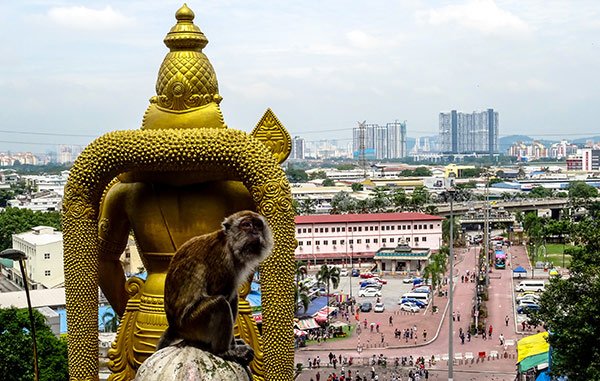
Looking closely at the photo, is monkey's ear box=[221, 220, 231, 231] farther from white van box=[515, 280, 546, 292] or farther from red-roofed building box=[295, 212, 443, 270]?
red-roofed building box=[295, 212, 443, 270]

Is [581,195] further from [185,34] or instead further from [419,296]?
[185,34]

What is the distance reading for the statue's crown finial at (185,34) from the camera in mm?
11672

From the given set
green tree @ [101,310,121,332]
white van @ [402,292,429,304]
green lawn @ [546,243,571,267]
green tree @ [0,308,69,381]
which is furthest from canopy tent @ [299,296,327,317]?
green lawn @ [546,243,571,267]

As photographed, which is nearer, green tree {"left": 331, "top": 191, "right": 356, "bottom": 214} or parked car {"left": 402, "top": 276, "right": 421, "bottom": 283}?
parked car {"left": 402, "top": 276, "right": 421, "bottom": 283}

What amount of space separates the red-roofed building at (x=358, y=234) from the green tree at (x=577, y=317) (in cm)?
4562

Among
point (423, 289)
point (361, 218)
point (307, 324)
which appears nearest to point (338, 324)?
point (307, 324)

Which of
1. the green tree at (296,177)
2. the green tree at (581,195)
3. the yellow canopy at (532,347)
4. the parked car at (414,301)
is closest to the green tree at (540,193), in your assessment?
the green tree at (581,195)

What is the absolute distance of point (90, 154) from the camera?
11078 mm

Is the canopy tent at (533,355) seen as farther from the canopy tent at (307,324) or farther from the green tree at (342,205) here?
the green tree at (342,205)

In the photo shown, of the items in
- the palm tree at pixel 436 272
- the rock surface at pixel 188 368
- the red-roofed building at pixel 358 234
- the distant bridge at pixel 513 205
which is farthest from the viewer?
the distant bridge at pixel 513 205

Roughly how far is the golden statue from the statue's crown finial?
0.05ft

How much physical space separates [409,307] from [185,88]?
3997cm

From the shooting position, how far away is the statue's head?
11.5 meters

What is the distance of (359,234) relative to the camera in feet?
227
